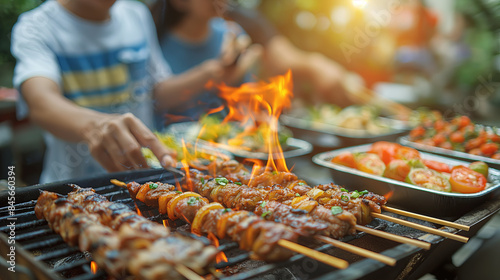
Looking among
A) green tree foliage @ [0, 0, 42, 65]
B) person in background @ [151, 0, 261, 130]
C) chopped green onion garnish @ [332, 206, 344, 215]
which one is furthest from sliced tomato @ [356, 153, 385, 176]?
green tree foliage @ [0, 0, 42, 65]

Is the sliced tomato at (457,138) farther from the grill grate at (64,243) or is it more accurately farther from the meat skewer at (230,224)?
the meat skewer at (230,224)

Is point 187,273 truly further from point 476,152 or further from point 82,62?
point 476,152

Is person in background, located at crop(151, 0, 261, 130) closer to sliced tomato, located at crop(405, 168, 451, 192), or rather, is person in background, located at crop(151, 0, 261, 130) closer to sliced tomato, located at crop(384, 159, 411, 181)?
sliced tomato, located at crop(384, 159, 411, 181)

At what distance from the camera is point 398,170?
2.90 metres

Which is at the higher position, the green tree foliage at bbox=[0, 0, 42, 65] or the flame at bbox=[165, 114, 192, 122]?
the green tree foliage at bbox=[0, 0, 42, 65]

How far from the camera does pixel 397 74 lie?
370 inches

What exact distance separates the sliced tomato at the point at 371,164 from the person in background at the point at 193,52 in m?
2.34

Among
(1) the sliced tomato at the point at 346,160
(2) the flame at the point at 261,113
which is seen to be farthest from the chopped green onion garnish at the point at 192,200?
(1) the sliced tomato at the point at 346,160

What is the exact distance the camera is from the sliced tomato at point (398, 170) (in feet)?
9.48

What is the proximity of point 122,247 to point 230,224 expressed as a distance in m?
0.62

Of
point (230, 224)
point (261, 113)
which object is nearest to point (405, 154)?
point (230, 224)

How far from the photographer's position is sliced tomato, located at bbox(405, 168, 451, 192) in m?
2.71

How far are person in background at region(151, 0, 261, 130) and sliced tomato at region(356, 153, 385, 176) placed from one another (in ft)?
7.67

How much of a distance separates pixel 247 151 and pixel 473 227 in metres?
2.28
